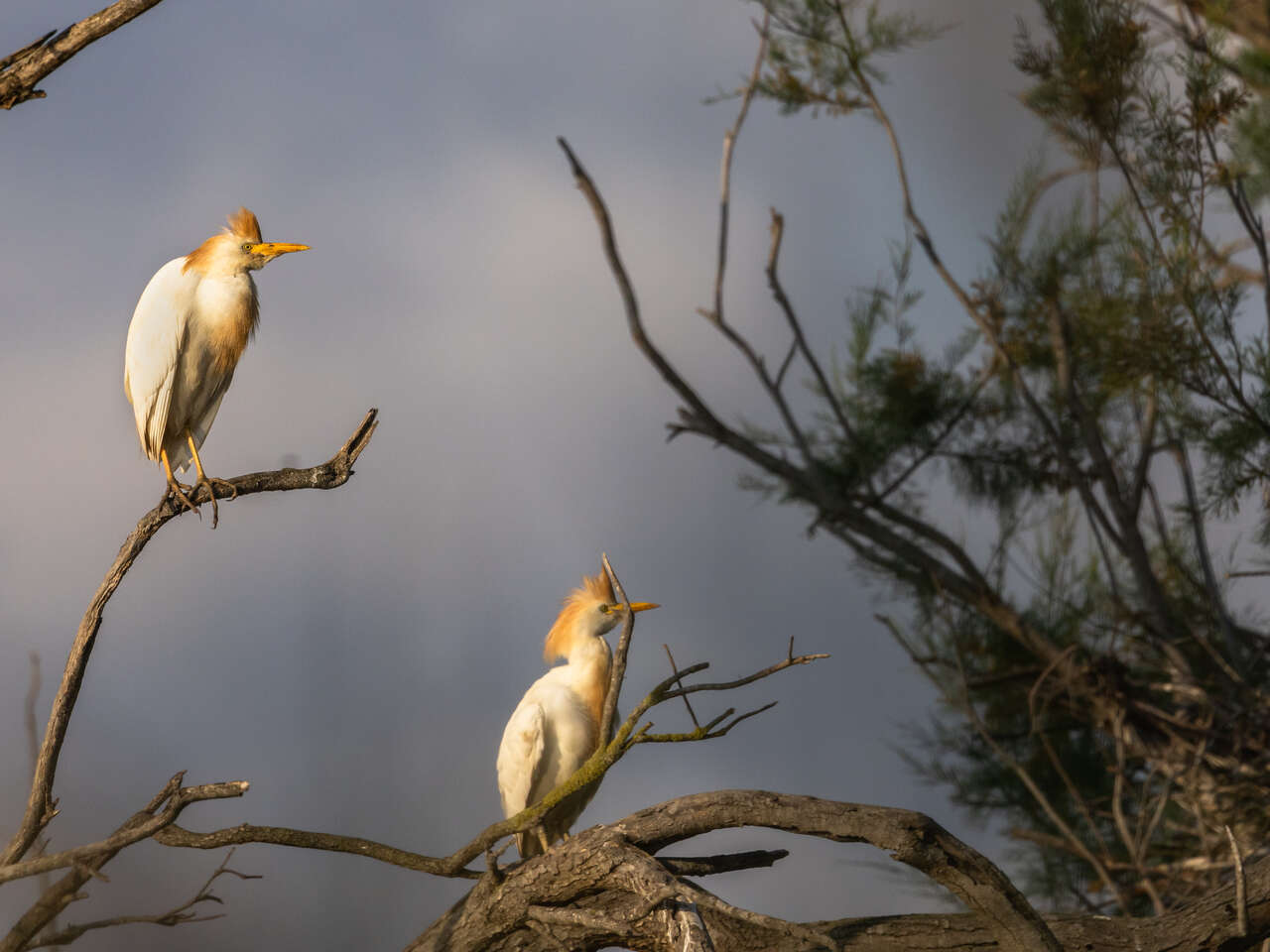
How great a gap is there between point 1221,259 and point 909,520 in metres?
0.75

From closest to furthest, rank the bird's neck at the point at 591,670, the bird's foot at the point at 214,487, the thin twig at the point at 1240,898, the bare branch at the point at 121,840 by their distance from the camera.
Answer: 1. the bare branch at the point at 121,840
2. the thin twig at the point at 1240,898
3. the bird's foot at the point at 214,487
4. the bird's neck at the point at 591,670

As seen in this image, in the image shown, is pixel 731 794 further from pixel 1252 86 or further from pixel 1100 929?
pixel 1252 86

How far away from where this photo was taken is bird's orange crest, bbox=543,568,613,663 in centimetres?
159

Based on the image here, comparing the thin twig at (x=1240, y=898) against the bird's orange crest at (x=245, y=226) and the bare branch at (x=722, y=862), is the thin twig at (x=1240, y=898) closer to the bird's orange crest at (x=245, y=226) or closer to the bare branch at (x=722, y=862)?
the bare branch at (x=722, y=862)

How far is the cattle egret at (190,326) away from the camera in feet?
4.35

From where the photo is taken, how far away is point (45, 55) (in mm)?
1145

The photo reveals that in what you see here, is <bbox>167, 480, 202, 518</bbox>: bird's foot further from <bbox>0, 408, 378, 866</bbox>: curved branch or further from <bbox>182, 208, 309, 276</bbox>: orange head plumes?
<bbox>182, 208, 309, 276</bbox>: orange head plumes

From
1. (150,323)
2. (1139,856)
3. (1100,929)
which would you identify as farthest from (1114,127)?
(150,323)

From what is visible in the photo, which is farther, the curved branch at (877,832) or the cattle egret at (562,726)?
the cattle egret at (562,726)

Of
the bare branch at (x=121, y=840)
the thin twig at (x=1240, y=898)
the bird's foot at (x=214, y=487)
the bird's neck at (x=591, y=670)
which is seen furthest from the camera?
the bird's neck at (x=591, y=670)

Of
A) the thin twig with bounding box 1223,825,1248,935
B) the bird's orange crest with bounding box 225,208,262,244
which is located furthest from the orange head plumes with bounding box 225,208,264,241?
the thin twig with bounding box 1223,825,1248,935

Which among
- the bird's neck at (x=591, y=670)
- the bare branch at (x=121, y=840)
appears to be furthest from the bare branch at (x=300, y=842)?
the bird's neck at (x=591, y=670)

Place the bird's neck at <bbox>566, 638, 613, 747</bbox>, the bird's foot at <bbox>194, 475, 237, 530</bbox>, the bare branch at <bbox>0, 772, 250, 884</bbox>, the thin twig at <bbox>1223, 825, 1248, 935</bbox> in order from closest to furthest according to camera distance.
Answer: the bare branch at <bbox>0, 772, 250, 884</bbox>, the thin twig at <bbox>1223, 825, 1248, 935</bbox>, the bird's foot at <bbox>194, 475, 237, 530</bbox>, the bird's neck at <bbox>566, 638, 613, 747</bbox>

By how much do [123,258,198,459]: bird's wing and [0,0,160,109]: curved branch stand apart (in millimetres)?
256
